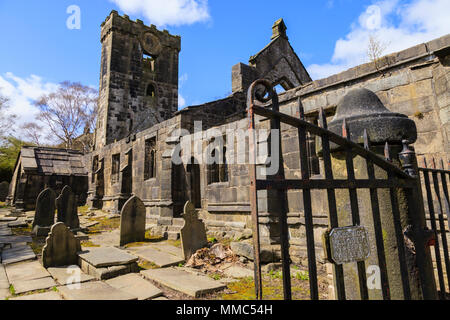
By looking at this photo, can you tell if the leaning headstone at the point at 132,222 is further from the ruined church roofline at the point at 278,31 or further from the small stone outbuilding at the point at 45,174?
the ruined church roofline at the point at 278,31

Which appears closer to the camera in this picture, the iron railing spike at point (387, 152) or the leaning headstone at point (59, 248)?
the iron railing spike at point (387, 152)

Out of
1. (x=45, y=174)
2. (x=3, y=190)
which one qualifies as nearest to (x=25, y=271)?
(x=45, y=174)

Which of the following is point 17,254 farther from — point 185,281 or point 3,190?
point 3,190

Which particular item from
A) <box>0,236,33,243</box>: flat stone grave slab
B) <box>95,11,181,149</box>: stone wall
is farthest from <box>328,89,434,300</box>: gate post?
<box>95,11,181,149</box>: stone wall

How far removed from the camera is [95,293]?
3316 mm

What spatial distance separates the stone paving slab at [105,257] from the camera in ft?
14.3

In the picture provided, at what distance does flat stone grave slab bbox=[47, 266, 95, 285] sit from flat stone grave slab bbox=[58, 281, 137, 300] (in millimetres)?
328

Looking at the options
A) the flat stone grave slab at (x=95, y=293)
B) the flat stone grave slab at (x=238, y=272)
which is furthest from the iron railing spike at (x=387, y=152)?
the flat stone grave slab at (x=238, y=272)

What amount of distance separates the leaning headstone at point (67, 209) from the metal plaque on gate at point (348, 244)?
9342 mm

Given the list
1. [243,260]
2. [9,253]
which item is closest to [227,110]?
[243,260]

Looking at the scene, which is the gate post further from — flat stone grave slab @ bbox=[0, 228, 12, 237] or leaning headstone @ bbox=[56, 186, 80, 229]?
flat stone grave slab @ bbox=[0, 228, 12, 237]

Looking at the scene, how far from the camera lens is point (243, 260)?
17.2ft
